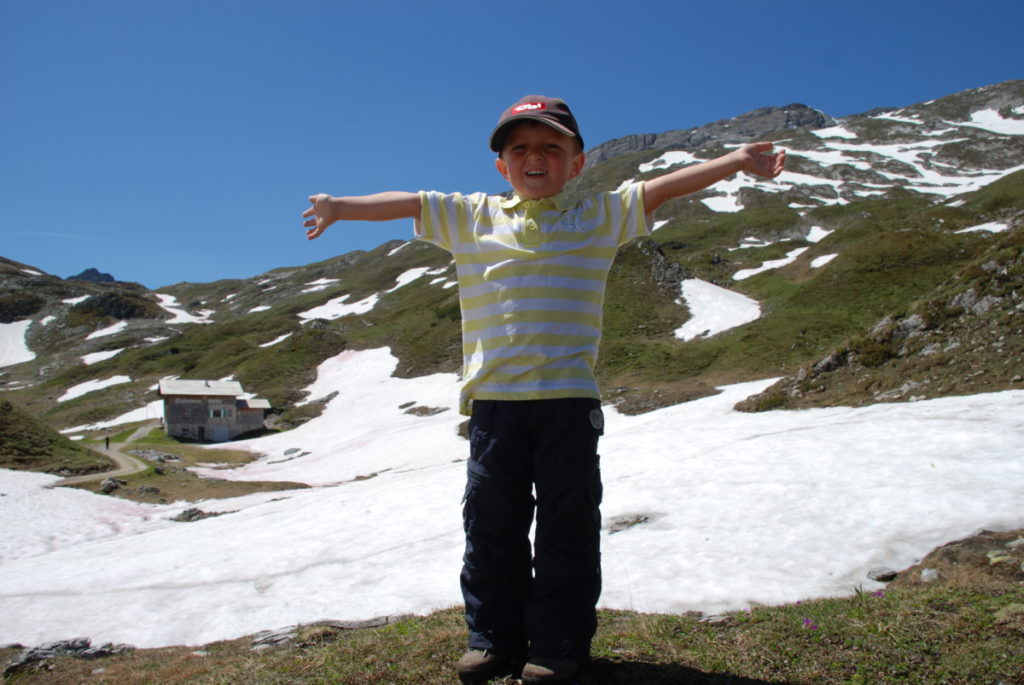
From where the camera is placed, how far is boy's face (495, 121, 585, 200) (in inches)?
174

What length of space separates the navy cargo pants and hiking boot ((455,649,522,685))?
0.05 m

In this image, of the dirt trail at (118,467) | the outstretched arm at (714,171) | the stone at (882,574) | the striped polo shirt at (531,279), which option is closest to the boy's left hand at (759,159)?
the outstretched arm at (714,171)

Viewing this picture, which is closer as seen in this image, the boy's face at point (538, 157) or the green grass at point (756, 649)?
the green grass at point (756, 649)

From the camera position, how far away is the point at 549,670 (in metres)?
3.81

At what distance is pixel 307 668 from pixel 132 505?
25.7 metres

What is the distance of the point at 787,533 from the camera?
8.34 m

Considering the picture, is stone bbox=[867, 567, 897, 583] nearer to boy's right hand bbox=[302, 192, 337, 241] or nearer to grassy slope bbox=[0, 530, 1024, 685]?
grassy slope bbox=[0, 530, 1024, 685]

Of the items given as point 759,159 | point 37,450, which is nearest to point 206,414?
point 37,450

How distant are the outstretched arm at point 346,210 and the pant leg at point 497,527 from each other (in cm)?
157

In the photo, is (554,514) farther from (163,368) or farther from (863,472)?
(163,368)

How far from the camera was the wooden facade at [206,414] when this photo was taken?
193 ft

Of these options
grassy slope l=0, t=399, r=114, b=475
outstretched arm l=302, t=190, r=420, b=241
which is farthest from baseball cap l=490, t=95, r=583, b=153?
grassy slope l=0, t=399, r=114, b=475

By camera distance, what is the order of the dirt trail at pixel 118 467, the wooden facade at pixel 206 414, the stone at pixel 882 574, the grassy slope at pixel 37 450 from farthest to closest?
the wooden facade at pixel 206 414 → the grassy slope at pixel 37 450 → the dirt trail at pixel 118 467 → the stone at pixel 882 574

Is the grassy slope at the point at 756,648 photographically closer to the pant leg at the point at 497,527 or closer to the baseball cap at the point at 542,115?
the pant leg at the point at 497,527
